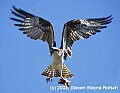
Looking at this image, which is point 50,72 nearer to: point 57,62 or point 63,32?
point 57,62

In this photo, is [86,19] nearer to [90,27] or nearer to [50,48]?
[90,27]

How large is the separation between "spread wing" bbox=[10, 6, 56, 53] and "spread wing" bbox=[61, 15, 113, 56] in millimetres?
439

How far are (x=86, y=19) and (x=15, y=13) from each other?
94.4 inches

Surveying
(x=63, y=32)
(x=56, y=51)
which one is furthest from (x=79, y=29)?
(x=56, y=51)

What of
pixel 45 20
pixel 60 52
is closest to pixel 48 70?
pixel 60 52

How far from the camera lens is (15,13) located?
46.6 feet

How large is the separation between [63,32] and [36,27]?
0.91 metres

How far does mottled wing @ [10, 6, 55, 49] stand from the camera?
14742 mm

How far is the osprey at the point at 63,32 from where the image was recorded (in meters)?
14.4

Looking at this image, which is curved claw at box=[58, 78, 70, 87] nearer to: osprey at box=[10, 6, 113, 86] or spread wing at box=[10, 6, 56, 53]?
osprey at box=[10, 6, 113, 86]

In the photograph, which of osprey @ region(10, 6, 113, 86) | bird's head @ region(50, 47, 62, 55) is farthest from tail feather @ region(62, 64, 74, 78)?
bird's head @ region(50, 47, 62, 55)

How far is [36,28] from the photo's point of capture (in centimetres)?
1513

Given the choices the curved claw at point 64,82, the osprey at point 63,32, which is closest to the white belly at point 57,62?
the osprey at point 63,32

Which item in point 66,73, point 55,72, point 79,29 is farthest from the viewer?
point 79,29
